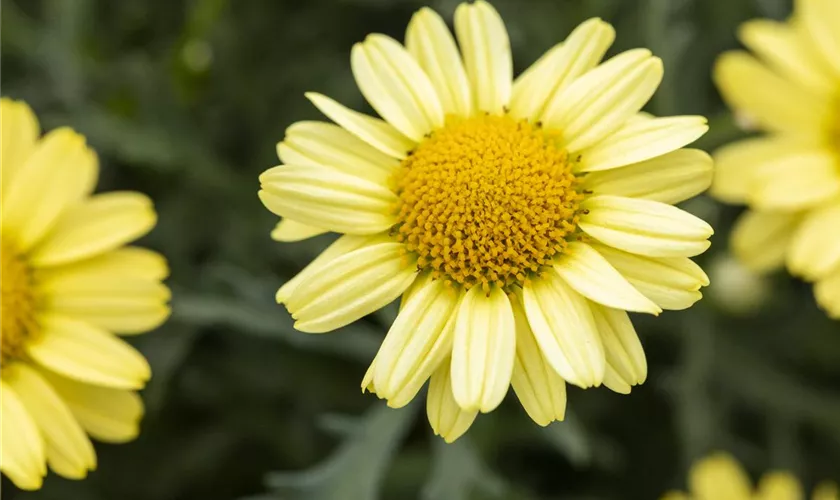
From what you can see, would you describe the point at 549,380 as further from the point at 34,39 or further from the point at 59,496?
the point at 34,39

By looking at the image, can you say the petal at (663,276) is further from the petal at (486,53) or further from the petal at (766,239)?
the petal at (766,239)

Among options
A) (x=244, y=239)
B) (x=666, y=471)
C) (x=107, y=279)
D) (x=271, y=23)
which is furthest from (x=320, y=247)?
(x=666, y=471)

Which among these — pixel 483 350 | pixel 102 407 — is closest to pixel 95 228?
pixel 102 407

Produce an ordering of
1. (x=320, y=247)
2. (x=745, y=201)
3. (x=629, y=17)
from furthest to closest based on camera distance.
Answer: (x=629, y=17) → (x=320, y=247) → (x=745, y=201)

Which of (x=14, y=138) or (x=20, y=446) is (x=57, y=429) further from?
(x=14, y=138)

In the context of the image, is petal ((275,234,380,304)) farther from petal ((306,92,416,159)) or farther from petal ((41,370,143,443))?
petal ((41,370,143,443))

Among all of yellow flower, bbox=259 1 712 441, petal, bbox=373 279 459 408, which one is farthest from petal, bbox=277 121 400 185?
petal, bbox=373 279 459 408

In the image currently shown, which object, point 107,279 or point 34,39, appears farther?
point 34,39
